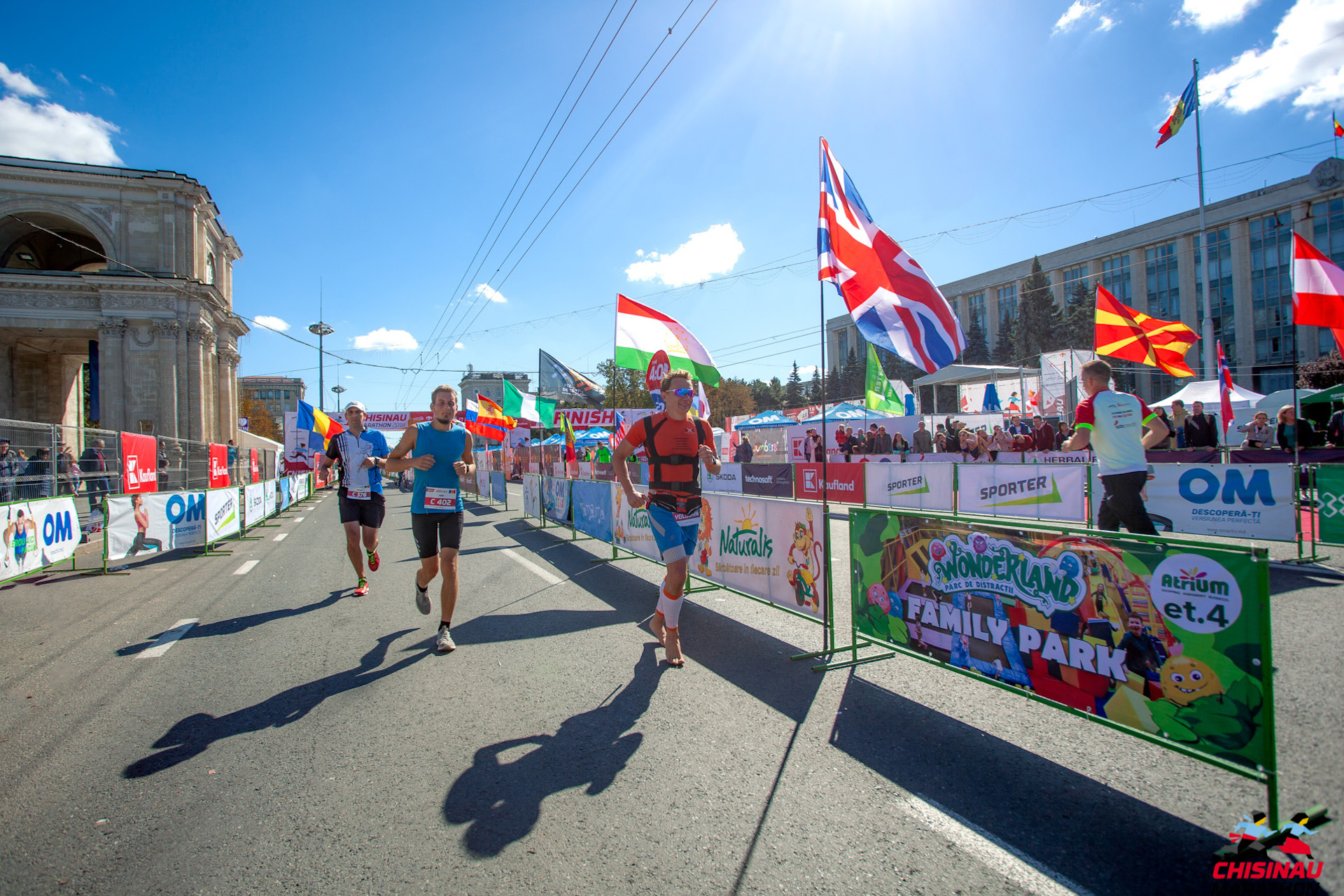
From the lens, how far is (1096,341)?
12617 mm

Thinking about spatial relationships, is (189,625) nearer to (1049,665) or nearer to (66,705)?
(66,705)

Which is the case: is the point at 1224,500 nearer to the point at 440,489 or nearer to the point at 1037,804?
the point at 1037,804

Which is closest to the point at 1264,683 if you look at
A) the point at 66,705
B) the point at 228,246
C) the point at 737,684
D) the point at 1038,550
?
the point at 1038,550

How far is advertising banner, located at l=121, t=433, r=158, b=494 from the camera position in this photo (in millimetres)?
9664

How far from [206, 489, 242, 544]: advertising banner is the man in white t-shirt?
12.4 metres

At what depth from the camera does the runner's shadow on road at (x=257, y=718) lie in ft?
10.1

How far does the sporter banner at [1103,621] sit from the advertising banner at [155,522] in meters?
10.1

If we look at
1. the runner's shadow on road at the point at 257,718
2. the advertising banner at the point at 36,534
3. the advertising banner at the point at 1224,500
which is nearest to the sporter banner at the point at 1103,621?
the runner's shadow on road at the point at 257,718

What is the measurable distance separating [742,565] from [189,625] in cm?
509

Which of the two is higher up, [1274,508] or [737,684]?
[1274,508]

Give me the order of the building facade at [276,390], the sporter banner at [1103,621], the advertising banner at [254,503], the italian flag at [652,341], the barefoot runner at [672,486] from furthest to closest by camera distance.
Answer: the building facade at [276,390]
the advertising banner at [254,503]
the italian flag at [652,341]
the barefoot runner at [672,486]
the sporter banner at [1103,621]

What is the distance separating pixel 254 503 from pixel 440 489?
12523 mm

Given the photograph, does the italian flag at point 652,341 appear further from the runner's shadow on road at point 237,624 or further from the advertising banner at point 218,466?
the advertising banner at point 218,466

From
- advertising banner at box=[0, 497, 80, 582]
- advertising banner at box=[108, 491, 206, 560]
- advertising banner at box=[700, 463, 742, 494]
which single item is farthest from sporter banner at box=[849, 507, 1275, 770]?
advertising banner at box=[700, 463, 742, 494]
